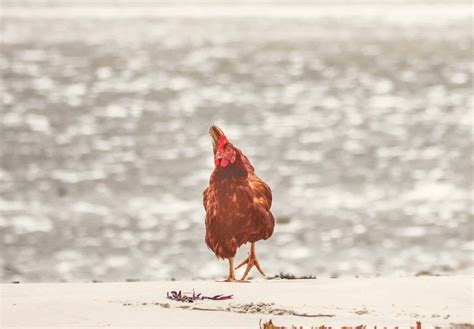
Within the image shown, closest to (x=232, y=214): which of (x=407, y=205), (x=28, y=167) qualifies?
(x=407, y=205)

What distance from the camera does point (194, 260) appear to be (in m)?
27.8

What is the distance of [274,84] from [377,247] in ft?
256

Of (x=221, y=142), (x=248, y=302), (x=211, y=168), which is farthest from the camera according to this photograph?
(x=211, y=168)

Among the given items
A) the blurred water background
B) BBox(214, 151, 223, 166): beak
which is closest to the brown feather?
BBox(214, 151, 223, 166): beak

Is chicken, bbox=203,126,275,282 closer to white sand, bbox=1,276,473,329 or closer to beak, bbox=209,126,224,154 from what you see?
beak, bbox=209,126,224,154

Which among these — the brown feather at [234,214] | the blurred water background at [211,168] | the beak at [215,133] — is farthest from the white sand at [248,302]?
the blurred water background at [211,168]

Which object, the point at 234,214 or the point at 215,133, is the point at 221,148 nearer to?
the point at 215,133

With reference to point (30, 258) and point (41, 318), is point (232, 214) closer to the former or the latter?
point (41, 318)

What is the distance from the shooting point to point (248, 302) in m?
10.6

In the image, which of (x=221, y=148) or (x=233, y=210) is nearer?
(x=221, y=148)

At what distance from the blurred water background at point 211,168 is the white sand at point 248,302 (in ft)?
29.9

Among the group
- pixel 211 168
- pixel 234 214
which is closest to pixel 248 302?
pixel 234 214

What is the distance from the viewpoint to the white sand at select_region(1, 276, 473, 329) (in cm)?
1026

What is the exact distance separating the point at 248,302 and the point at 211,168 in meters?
36.5
